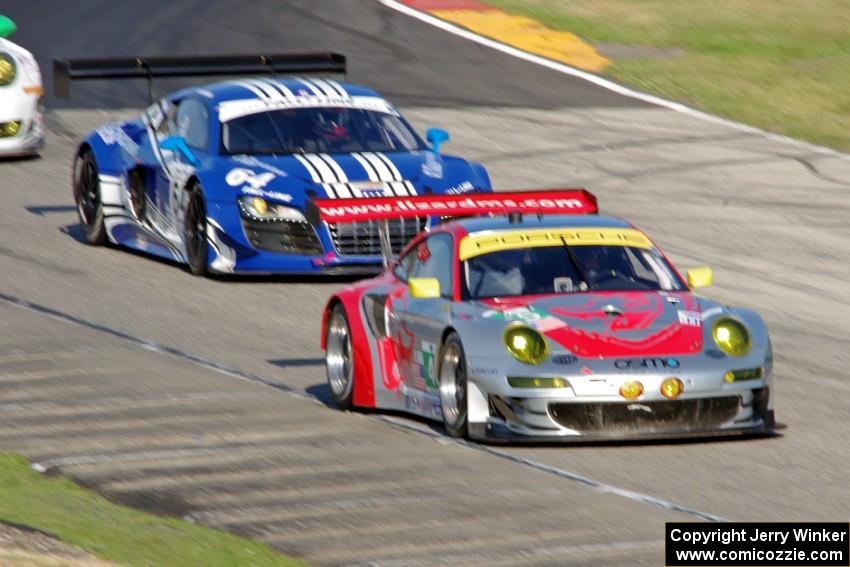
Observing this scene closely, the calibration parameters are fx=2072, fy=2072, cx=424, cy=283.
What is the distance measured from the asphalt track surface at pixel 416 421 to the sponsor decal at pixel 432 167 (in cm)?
113

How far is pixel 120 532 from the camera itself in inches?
313

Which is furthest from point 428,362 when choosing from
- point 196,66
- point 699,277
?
point 196,66

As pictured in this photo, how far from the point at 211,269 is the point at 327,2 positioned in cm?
1382

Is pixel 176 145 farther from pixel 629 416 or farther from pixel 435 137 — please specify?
pixel 629 416

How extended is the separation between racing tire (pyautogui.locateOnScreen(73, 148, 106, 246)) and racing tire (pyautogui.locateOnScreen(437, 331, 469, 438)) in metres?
7.16

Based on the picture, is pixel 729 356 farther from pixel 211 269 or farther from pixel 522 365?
pixel 211 269

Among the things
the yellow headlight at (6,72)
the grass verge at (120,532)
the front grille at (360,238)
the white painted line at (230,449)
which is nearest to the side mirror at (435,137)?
the front grille at (360,238)

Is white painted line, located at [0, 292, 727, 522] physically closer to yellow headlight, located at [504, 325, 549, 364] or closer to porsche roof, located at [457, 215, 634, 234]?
yellow headlight, located at [504, 325, 549, 364]

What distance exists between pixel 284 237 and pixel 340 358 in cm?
369

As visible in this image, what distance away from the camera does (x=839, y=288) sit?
15625 mm

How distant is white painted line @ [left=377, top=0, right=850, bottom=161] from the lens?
71.8ft

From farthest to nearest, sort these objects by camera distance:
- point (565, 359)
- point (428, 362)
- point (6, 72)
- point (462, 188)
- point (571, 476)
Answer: point (6, 72), point (462, 188), point (428, 362), point (565, 359), point (571, 476)

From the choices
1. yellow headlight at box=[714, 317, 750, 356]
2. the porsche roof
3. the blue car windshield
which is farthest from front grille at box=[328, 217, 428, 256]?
yellow headlight at box=[714, 317, 750, 356]

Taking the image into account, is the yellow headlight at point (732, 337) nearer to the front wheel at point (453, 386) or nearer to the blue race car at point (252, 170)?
the front wheel at point (453, 386)
